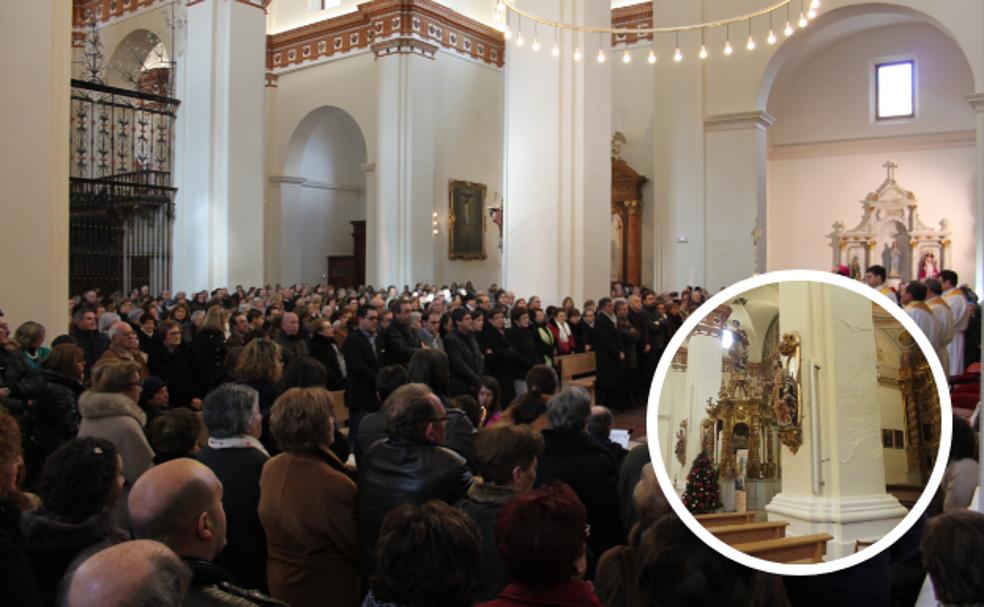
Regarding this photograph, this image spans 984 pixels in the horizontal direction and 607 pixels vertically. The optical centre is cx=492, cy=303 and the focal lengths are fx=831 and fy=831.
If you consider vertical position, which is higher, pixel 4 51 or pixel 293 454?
pixel 4 51

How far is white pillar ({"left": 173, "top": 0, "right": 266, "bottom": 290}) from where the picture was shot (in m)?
17.4

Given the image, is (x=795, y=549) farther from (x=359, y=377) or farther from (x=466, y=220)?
(x=466, y=220)

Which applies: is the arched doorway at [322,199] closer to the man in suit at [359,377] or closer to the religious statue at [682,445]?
the man in suit at [359,377]

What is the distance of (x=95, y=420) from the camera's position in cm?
426

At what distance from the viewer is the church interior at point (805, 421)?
1320 millimetres

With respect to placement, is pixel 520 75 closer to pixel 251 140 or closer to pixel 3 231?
pixel 251 140

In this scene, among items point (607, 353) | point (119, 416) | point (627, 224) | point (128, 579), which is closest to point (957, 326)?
point (607, 353)

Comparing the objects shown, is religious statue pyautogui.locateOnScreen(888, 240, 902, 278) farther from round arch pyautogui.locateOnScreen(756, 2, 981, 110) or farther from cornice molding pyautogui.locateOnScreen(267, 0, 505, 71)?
cornice molding pyautogui.locateOnScreen(267, 0, 505, 71)

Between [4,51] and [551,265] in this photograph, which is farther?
[551,265]

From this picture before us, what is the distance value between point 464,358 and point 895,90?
58.0 ft

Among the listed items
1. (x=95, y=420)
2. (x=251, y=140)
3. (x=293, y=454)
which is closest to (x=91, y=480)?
(x=293, y=454)

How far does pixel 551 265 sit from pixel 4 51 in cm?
831

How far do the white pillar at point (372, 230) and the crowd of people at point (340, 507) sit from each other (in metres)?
16.1

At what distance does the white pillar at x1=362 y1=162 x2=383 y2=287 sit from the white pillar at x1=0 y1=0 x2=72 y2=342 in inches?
559
